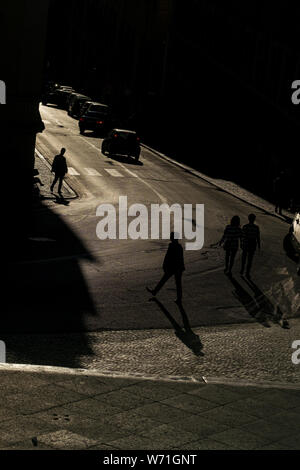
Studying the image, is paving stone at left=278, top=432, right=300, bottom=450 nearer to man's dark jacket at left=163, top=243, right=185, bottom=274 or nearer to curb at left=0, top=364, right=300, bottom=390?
curb at left=0, top=364, right=300, bottom=390

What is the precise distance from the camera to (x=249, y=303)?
20578 mm

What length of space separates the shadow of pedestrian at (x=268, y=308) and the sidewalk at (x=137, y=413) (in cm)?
523

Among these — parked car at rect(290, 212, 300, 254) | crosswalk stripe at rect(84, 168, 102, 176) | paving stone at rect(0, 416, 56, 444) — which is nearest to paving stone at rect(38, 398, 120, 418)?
paving stone at rect(0, 416, 56, 444)

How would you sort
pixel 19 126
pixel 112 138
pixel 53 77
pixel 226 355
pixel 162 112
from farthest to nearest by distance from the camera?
1. pixel 53 77
2. pixel 162 112
3. pixel 112 138
4. pixel 19 126
5. pixel 226 355

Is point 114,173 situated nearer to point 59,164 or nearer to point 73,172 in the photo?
point 73,172

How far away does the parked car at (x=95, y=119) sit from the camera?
5659cm

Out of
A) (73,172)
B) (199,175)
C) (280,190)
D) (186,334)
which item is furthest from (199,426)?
(199,175)

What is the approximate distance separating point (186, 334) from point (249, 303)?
3.54 meters

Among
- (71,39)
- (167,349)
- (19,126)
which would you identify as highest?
(71,39)

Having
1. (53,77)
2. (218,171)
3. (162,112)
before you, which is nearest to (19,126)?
(218,171)

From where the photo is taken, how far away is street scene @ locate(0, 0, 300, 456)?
467 inches

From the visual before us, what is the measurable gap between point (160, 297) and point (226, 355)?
448 cm
